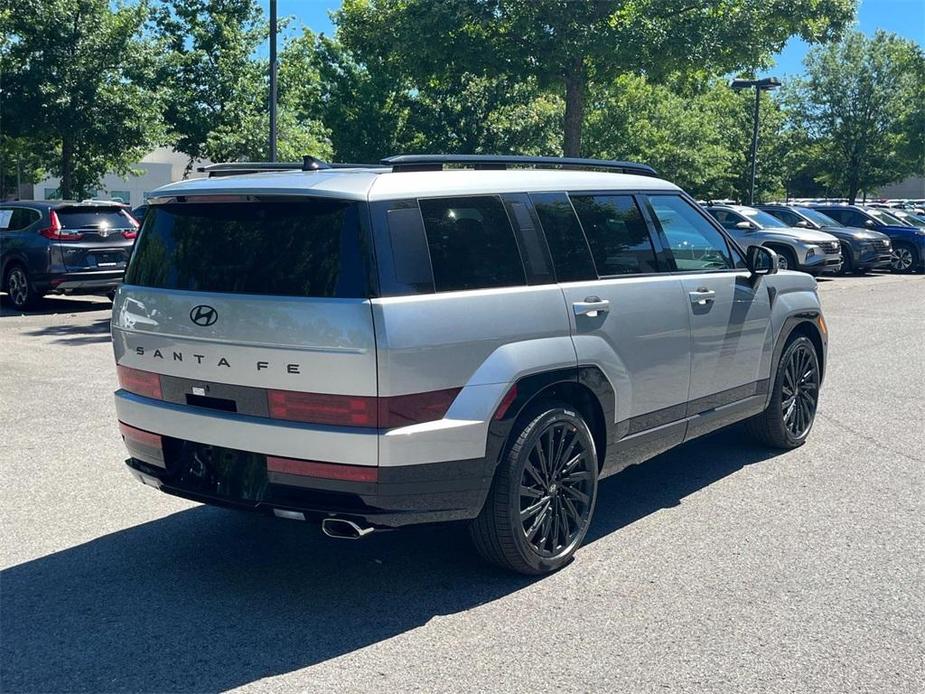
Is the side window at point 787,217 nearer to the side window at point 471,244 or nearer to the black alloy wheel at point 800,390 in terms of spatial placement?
the black alloy wheel at point 800,390

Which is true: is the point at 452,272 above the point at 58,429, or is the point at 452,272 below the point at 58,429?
above

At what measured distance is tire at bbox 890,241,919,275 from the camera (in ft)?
89.0

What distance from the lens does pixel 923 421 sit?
7.93 meters

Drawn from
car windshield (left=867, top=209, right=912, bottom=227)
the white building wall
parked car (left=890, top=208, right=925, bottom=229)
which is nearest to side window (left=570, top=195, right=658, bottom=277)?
car windshield (left=867, top=209, right=912, bottom=227)

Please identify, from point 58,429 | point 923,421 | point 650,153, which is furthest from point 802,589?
point 650,153

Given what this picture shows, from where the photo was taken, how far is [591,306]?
4.77 m

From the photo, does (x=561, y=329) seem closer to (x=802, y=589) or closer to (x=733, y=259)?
(x=802, y=589)

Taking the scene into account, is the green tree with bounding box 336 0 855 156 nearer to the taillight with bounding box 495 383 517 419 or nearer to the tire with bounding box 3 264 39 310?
the tire with bounding box 3 264 39 310

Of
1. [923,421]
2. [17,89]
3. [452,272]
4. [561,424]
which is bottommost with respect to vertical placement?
[923,421]

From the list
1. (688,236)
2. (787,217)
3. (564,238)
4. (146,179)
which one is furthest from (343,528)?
(146,179)

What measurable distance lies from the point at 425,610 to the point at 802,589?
169 cm

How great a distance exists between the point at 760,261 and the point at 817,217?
19.9m

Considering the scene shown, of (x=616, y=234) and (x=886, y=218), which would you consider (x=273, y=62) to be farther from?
(x=886, y=218)

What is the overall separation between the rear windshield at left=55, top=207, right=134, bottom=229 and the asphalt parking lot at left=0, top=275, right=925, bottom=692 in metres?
9.18
